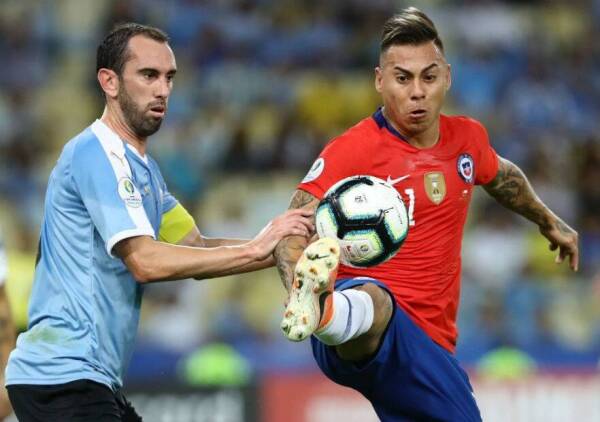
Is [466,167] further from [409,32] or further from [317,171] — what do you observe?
[317,171]

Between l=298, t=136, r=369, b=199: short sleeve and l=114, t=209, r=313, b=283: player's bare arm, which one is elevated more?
l=298, t=136, r=369, b=199: short sleeve

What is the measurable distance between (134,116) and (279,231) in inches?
30.3

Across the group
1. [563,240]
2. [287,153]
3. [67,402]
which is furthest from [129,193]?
[287,153]

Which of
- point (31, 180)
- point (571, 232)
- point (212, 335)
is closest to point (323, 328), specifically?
point (571, 232)

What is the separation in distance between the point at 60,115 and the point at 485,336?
5.03m

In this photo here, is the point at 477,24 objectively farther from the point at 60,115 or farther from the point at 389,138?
the point at 389,138

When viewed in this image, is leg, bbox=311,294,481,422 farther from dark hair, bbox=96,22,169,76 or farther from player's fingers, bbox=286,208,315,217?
dark hair, bbox=96,22,169,76

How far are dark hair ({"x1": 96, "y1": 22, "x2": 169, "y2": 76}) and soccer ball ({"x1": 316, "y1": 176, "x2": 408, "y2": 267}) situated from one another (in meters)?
0.99

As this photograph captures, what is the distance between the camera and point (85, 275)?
4.84m

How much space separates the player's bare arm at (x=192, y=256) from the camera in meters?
4.80

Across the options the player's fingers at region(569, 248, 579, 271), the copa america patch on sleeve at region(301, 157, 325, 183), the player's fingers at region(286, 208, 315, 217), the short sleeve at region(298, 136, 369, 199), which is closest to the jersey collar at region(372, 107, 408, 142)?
the short sleeve at region(298, 136, 369, 199)

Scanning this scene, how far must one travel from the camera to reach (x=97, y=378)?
15.7 ft

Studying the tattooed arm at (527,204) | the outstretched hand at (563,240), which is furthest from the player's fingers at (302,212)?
the outstretched hand at (563,240)

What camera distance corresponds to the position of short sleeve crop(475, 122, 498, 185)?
595 centimetres
